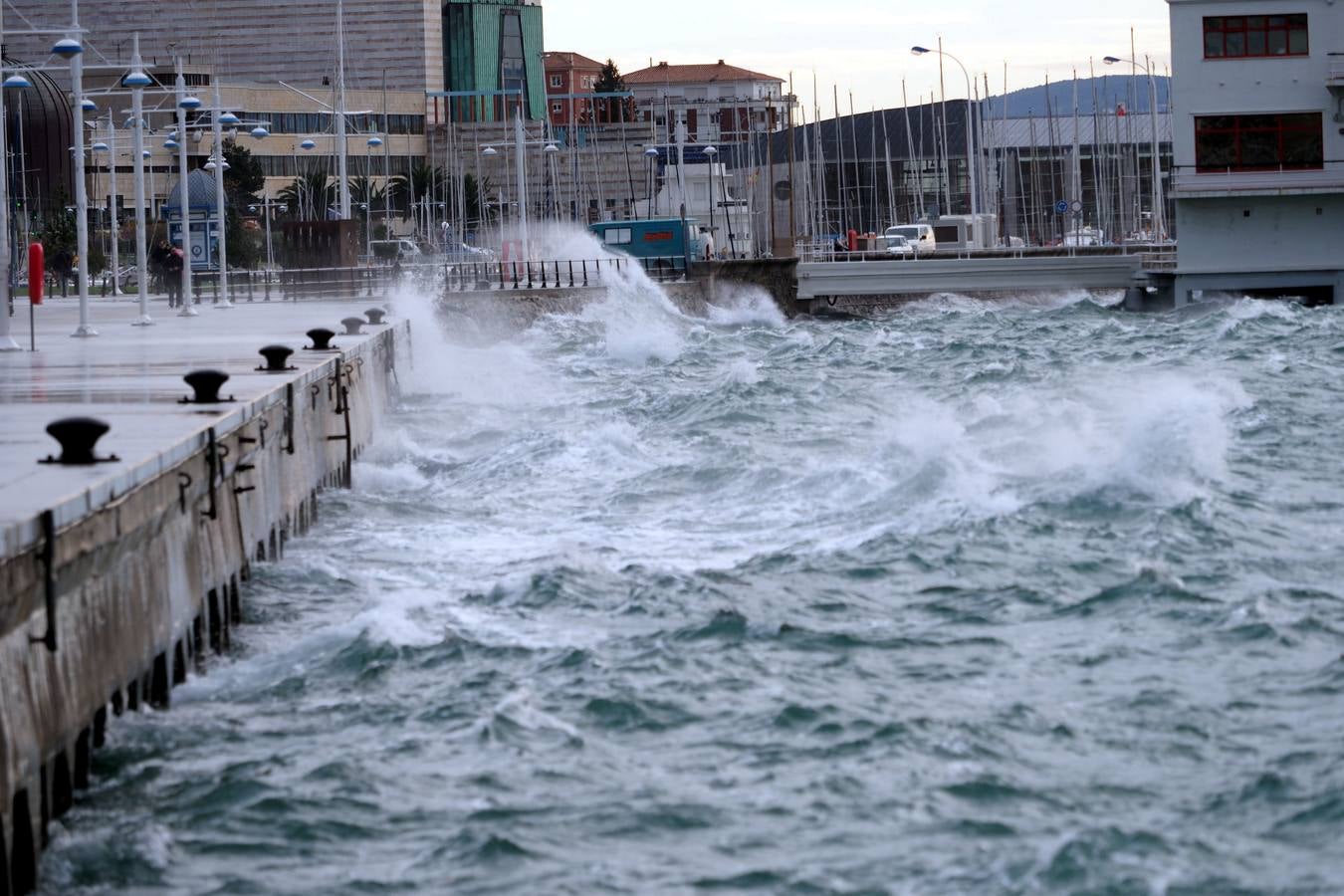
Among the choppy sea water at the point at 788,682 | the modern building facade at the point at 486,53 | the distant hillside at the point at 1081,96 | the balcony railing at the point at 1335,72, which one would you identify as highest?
the modern building facade at the point at 486,53

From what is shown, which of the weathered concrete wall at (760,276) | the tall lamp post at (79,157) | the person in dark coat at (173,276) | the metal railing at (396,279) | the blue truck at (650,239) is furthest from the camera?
the blue truck at (650,239)

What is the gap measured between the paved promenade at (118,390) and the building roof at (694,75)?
463 feet

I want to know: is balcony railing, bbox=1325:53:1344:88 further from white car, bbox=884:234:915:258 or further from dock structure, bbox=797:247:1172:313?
white car, bbox=884:234:915:258

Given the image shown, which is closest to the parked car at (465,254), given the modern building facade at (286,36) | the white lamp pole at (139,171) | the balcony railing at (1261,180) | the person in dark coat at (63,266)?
the person in dark coat at (63,266)

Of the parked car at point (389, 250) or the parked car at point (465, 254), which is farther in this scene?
the parked car at point (389, 250)

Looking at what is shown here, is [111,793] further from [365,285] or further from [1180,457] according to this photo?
[365,285]

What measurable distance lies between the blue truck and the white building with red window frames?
63.7 feet

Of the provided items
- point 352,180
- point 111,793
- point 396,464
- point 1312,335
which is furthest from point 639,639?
point 352,180

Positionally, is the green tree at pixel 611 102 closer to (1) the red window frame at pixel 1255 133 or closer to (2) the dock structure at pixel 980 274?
(2) the dock structure at pixel 980 274

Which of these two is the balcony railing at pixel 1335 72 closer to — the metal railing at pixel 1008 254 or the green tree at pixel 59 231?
the metal railing at pixel 1008 254

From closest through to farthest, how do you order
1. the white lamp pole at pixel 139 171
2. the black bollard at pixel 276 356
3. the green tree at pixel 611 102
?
the black bollard at pixel 276 356 → the white lamp pole at pixel 139 171 → the green tree at pixel 611 102

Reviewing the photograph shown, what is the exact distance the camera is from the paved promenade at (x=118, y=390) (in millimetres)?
10703

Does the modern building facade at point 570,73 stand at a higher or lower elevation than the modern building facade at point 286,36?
higher

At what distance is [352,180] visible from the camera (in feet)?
372
